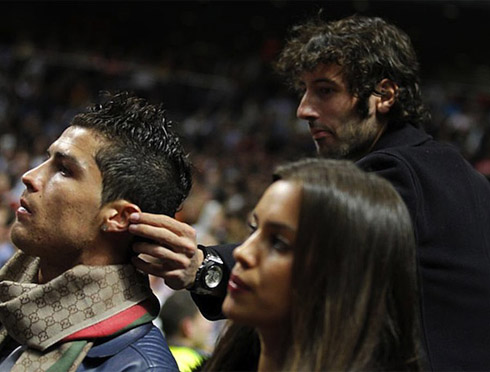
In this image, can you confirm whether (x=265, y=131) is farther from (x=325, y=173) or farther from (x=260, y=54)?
(x=325, y=173)

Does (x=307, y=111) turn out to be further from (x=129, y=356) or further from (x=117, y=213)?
(x=129, y=356)

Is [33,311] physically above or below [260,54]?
above

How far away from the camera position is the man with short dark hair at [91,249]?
6.38ft

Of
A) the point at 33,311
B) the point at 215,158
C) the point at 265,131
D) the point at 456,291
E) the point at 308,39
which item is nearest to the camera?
the point at 33,311

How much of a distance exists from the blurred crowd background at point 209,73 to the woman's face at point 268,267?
20.3ft

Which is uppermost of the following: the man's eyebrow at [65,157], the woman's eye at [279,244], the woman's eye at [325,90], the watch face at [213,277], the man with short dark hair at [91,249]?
the woman's eye at [279,244]

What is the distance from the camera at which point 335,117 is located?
2529 mm

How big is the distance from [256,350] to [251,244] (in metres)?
0.29

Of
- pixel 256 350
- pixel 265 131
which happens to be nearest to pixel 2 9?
pixel 265 131

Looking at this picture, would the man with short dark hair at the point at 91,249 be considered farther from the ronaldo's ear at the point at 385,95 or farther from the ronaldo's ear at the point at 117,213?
the ronaldo's ear at the point at 385,95

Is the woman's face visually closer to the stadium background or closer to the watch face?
the watch face

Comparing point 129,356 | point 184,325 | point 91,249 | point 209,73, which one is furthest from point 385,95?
point 209,73

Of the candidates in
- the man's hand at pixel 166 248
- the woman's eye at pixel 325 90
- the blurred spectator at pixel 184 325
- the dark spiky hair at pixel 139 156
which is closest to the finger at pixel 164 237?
the man's hand at pixel 166 248

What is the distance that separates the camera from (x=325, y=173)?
5.12ft
